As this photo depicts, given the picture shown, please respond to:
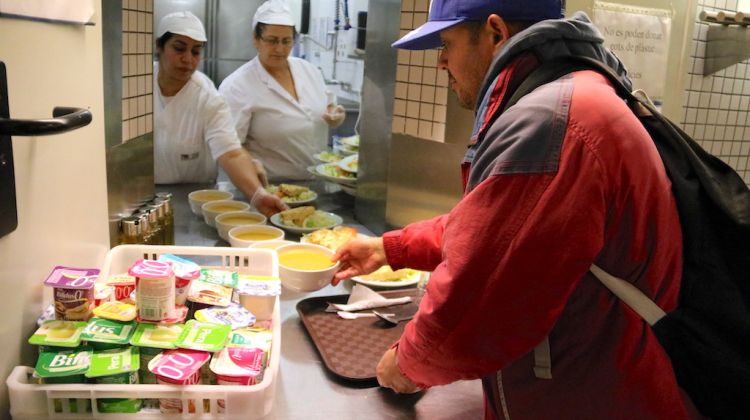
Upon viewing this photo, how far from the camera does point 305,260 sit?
4.91ft

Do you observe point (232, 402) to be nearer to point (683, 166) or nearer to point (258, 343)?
point (258, 343)

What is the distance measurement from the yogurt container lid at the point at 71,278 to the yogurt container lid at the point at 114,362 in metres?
0.11

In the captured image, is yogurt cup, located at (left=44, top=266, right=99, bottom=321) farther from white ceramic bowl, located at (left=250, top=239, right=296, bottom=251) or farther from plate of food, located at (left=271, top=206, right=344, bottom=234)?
plate of food, located at (left=271, top=206, right=344, bottom=234)

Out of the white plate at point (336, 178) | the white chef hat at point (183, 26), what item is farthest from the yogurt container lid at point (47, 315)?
the white chef hat at point (183, 26)

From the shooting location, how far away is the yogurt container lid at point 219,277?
1.12m

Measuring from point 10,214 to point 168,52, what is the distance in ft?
6.84

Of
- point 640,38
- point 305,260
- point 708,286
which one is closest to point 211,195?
point 305,260

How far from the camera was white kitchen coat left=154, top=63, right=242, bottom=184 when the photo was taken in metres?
2.65

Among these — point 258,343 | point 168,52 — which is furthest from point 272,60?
point 258,343

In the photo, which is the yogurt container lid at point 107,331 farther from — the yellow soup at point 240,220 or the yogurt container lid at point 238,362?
the yellow soup at point 240,220

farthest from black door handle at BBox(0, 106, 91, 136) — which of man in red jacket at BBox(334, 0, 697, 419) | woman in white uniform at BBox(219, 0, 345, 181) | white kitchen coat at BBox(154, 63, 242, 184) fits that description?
woman in white uniform at BBox(219, 0, 345, 181)

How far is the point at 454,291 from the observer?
2.69ft

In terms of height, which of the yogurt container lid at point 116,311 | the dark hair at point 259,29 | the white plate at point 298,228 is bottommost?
the white plate at point 298,228

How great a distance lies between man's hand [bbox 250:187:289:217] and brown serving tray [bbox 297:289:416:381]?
2.42 feet
